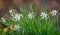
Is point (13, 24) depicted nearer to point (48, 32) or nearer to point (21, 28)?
point (21, 28)

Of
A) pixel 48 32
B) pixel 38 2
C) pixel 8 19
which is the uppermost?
pixel 38 2

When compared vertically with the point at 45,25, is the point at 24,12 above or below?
above

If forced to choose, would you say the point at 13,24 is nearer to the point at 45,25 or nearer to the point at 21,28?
the point at 21,28

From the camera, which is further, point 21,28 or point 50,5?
point 50,5

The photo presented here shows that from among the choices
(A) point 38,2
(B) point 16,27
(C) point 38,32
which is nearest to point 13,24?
(B) point 16,27

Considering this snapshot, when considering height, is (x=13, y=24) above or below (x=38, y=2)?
below

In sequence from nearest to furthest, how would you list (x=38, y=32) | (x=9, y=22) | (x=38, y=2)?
(x=38, y=32), (x=9, y=22), (x=38, y=2)

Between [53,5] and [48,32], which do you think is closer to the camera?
[48,32]

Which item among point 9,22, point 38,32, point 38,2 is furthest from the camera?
point 38,2

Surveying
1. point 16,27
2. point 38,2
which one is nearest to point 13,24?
point 16,27
